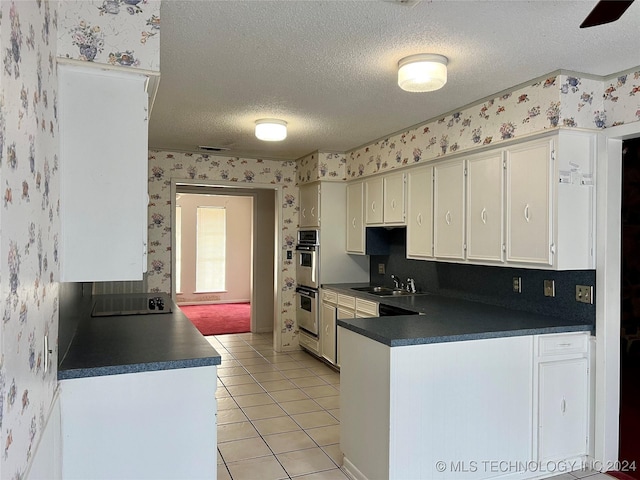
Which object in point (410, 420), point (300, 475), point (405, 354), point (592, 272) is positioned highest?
point (592, 272)

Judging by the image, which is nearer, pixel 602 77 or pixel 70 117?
pixel 70 117

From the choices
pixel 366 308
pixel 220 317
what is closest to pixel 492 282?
pixel 366 308

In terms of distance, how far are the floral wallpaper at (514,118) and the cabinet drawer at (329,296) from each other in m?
1.63

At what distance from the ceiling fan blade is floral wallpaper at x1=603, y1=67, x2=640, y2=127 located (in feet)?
4.55

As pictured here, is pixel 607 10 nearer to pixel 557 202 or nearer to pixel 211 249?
pixel 557 202

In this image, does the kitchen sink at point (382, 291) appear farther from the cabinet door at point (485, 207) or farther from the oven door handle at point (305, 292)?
the cabinet door at point (485, 207)

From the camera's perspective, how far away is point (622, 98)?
2.77 m

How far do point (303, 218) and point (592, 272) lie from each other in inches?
139

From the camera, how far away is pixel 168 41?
7.87 ft

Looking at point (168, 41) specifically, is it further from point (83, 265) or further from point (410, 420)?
point (410, 420)

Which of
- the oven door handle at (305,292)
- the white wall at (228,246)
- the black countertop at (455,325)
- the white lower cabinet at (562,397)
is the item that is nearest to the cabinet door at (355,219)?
the oven door handle at (305,292)

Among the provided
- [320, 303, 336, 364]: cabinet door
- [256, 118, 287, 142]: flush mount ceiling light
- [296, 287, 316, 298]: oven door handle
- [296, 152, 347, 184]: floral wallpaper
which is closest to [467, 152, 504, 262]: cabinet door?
[256, 118, 287, 142]: flush mount ceiling light

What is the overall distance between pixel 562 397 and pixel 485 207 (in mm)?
1324

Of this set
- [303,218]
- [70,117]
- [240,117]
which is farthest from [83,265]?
[303,218]
